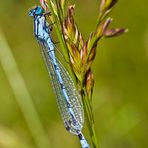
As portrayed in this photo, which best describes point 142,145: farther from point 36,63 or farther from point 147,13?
point 36,63

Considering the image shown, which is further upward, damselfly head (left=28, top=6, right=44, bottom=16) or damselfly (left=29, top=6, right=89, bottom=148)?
damselfly head (left=28, top=6, right=44, bottom=16)

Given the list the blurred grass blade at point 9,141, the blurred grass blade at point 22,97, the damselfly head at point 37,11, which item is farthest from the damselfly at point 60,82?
the blurred grass blade at point 9,141

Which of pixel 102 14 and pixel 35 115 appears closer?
pixel 102 14

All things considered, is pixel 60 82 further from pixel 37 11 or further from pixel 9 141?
pixel 9 141

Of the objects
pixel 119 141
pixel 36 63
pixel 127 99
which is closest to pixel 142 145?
pixel 119 141

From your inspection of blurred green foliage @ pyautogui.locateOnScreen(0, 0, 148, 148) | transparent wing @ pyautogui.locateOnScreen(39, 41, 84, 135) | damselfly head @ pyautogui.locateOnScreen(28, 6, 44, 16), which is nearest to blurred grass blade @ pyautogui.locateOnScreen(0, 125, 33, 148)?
→ blurred green foliage @ pyautogui.locateOnScreen(0, 0, 148, 148)

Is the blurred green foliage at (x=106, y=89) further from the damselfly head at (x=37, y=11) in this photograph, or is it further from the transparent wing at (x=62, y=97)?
the damselfly head at (x=37, y=11)

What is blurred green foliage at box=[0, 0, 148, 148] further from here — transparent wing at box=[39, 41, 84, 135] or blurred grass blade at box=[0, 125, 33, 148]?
transparent wing at box=[39, 41, 84, 135]

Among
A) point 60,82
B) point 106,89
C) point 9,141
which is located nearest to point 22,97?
point 9,141
